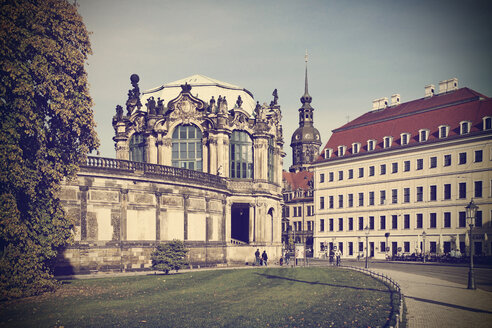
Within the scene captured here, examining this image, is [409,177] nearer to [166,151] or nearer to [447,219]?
[447,219]

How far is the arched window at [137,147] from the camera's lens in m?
64.9

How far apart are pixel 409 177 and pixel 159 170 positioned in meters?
44.6

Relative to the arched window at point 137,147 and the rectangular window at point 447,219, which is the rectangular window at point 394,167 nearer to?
the rectangular window at point 447,219

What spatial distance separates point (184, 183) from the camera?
5188 cm

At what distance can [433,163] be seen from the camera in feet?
251

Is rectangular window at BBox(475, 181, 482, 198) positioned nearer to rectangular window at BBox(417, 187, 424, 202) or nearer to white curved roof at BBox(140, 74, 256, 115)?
rectangular window at BBox(417, 187, 424, 202)

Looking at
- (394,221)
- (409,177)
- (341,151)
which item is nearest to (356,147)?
(341,151)

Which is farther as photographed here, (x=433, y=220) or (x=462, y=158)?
(x=433, y=220)

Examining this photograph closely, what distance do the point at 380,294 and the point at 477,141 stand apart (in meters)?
47.4

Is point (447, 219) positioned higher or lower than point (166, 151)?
lower

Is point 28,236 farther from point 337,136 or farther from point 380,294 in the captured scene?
point 337,136

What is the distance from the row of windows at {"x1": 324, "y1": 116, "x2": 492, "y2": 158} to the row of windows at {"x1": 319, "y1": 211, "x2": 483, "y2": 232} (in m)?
11.0

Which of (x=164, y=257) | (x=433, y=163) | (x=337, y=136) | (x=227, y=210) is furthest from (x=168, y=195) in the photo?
(x=337, y=136)

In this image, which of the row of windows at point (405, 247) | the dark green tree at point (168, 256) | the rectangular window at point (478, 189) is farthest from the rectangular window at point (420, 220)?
the dark green tree at point (168, 256)
